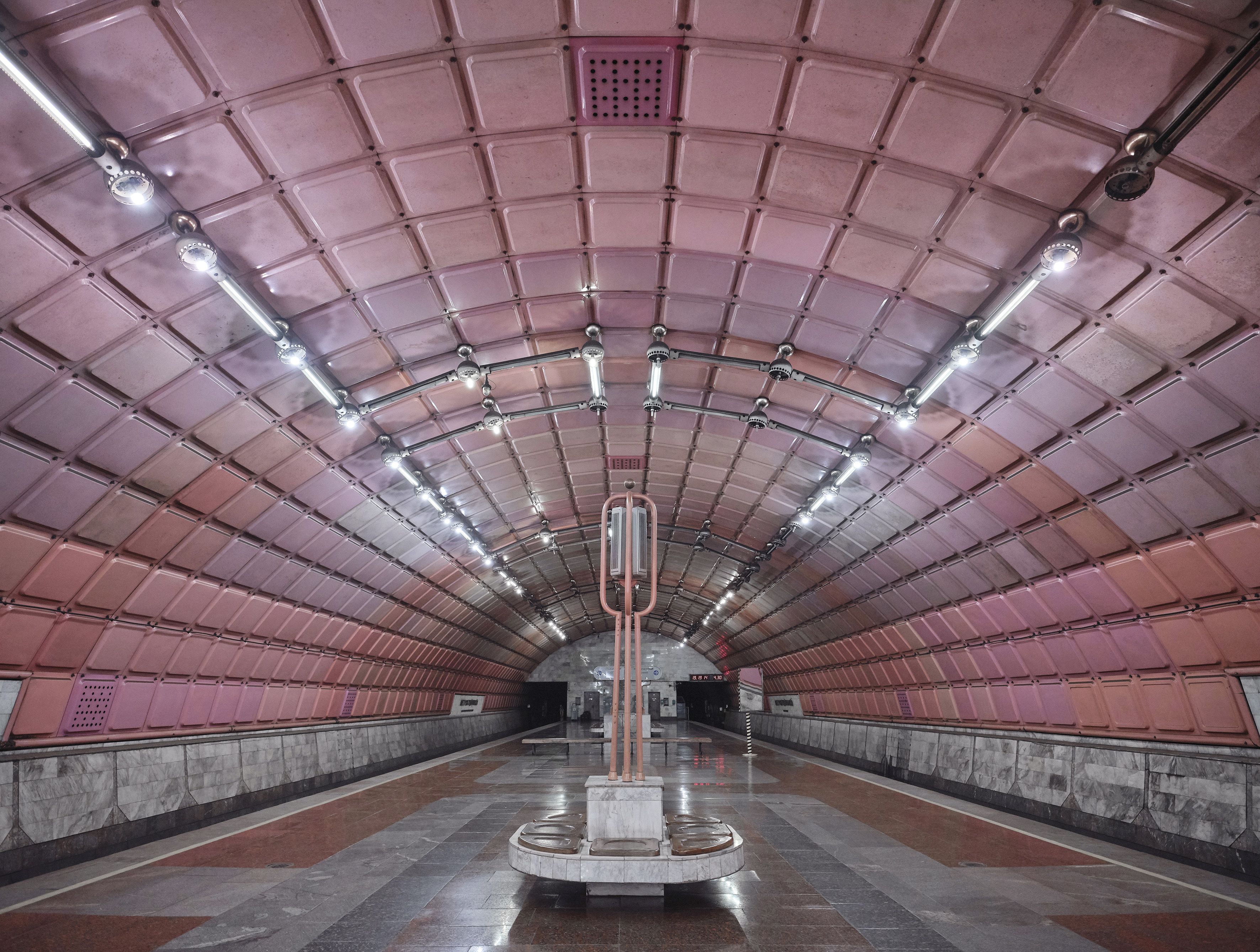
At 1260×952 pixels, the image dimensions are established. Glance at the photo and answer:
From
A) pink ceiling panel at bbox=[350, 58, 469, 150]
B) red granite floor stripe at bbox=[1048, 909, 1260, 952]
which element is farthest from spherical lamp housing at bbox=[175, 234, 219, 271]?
red granite floor stripe at bbox=[1048, 909, 1260, 952]

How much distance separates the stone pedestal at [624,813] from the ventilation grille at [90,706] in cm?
939

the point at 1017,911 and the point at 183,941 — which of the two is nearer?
the point at 183,941

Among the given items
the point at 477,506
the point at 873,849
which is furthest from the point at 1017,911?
the point at 477,506

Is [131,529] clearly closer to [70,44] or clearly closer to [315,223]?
[315,223]

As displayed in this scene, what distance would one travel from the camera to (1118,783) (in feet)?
41.4

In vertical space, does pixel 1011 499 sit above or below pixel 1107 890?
above

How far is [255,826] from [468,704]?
2651cm

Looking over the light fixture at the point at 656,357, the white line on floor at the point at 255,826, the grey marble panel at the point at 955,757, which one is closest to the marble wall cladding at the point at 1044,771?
the grey marble panel at the point at 955,757

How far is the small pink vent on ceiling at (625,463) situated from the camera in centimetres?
1880

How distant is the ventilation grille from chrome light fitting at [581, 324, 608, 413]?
9.91 m

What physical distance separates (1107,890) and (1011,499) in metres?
6.69

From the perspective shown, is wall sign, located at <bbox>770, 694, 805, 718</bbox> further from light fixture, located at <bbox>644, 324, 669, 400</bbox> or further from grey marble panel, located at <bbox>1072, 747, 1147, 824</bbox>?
light fixture, located at <bbox>644, 324, 669, 400</bbox>

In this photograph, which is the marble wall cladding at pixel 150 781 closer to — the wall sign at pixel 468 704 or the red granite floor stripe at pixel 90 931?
the red granite floor stripe at pixel 90 931

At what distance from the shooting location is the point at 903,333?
1105 cm
